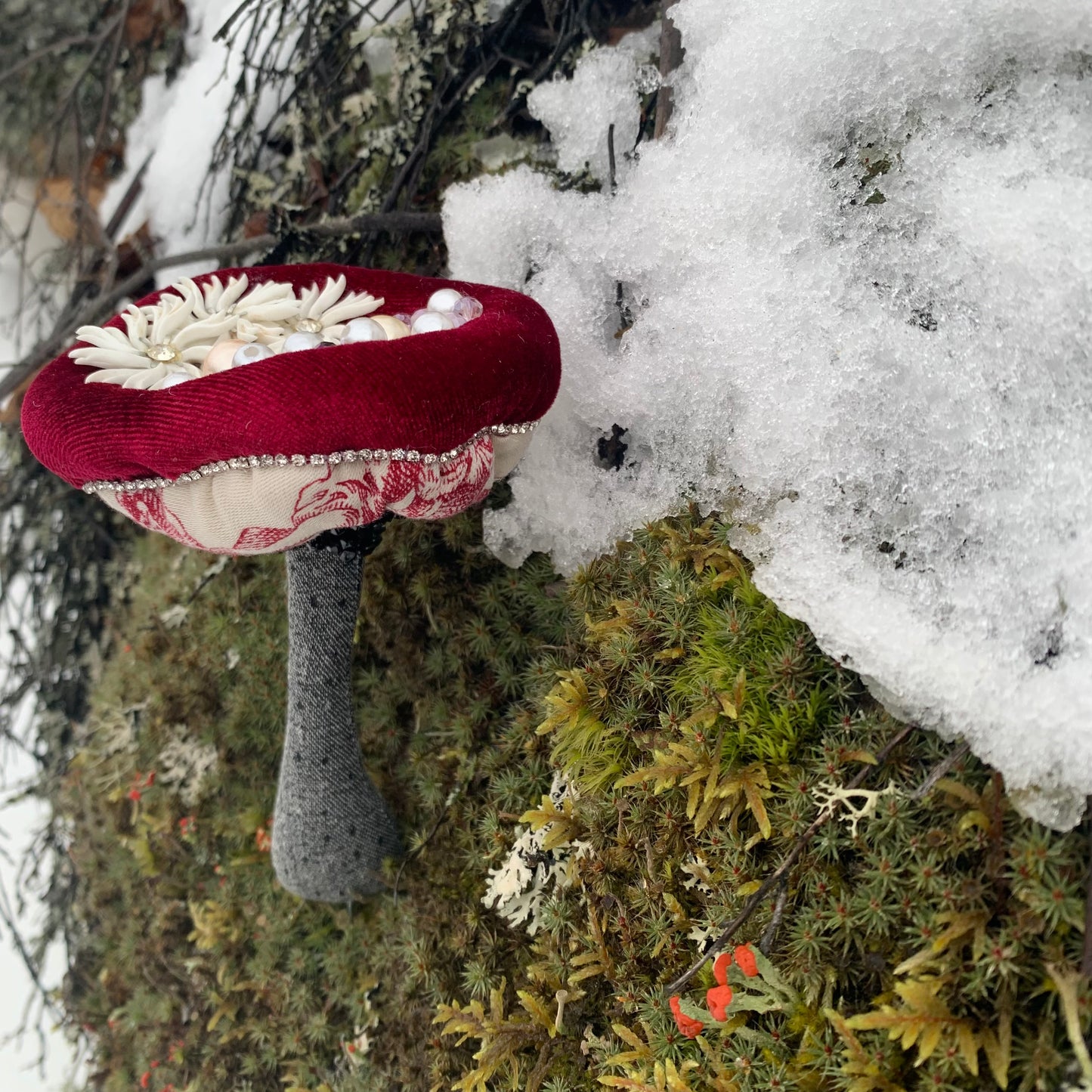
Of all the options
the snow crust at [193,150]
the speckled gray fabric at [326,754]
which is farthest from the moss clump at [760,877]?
the snow crust at [193,150]

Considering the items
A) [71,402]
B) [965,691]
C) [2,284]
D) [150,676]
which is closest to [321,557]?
[71,402]

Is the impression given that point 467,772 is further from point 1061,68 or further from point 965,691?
point 1061,68

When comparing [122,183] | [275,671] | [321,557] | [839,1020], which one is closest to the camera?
[839,1020]

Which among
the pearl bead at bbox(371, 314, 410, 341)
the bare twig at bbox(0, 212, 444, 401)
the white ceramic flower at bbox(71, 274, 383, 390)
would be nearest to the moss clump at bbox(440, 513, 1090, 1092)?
the pearl bead at bbox(371, 314, 410, 341)

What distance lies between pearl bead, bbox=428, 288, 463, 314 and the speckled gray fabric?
0.36 meters

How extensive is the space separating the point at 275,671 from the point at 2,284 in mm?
2339

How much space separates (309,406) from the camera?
0.98m

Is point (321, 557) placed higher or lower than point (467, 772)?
higher

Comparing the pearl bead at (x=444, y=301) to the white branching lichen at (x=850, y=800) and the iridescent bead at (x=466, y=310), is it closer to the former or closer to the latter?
the iridescent bead at (x=466, y=310)

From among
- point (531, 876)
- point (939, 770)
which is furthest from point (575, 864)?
point (939, 770)

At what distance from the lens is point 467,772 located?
1563 millimetres

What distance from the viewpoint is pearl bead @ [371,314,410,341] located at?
1.23m

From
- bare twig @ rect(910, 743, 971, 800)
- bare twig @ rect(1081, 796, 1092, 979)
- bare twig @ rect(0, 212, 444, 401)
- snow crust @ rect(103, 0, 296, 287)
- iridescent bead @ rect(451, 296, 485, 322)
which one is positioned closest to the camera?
bare twig @ rect(1081, 796, 1092, 979)

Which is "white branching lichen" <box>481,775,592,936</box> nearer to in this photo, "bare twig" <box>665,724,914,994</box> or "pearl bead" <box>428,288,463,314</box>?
"bare twig" <box>665,724,914,994</box>
